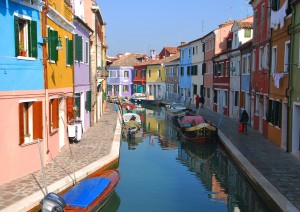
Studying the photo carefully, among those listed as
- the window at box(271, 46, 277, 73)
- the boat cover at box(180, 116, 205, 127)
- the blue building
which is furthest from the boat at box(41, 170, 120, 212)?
the blue building

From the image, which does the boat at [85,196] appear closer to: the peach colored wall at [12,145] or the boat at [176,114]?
the peach colored wall at [12,145]

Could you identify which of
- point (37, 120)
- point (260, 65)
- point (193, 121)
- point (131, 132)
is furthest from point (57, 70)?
point (260, 65)

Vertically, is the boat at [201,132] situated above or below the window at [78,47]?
below

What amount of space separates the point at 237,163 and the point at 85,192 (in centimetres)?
779

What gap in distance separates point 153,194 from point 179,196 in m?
0.95

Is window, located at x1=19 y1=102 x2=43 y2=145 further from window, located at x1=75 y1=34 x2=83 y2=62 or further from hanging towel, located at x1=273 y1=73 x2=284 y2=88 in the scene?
hanging towel, located at x1=273 y1=73 x2=284 y2=88

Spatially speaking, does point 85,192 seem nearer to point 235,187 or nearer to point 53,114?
point 53,114

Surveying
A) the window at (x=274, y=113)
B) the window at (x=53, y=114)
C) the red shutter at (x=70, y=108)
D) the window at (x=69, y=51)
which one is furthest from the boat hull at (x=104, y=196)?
the window at (x=274, y=113)

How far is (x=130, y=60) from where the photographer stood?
71125mm

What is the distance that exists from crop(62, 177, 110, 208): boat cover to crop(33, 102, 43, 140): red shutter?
2.68 metres

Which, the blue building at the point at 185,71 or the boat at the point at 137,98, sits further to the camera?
the boat at the point at 137,98

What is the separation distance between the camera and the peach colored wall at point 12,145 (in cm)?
1091

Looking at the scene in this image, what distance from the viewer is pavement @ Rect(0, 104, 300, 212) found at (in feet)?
32.5

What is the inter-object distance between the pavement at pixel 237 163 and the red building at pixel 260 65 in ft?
6.01
